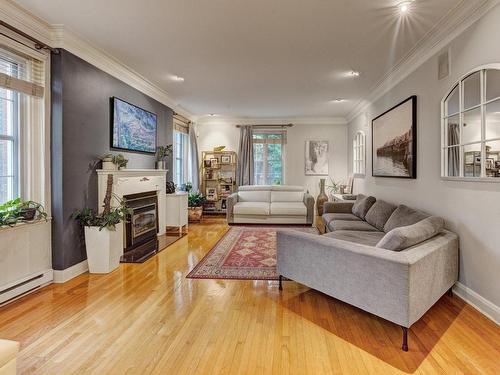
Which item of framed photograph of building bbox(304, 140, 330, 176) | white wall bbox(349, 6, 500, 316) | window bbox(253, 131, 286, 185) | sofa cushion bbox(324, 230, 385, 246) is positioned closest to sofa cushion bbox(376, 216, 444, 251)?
white wall bbox(349, 6, 500, 316)

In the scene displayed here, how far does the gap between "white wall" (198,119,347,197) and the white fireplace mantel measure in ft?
10.1

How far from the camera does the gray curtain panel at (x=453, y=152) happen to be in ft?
8.92

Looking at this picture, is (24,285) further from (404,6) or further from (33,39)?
(404,6)

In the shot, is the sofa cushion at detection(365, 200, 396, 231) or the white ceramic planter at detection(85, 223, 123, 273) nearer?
the white ceramic planter at detection(85, 223, 123, 273)

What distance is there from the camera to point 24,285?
2762mm

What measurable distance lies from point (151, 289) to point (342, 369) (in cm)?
194

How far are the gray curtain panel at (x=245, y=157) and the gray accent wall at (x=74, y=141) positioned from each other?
4152 mm

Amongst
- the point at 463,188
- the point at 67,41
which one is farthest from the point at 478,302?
the point at 67,41

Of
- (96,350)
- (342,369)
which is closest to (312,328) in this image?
(342,369)

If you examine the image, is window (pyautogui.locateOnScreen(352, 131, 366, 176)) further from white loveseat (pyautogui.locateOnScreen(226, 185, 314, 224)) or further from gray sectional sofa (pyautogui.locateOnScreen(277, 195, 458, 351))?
gray sectional sofa (pyautogui.locateOnScreen(277, 195, 458, 351))

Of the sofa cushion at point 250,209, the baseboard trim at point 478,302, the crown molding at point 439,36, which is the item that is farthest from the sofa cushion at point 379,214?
the sofa cushion at point 250,209

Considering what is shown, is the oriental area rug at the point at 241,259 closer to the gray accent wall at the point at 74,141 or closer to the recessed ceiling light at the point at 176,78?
the gray accent wall at the point at 74,141

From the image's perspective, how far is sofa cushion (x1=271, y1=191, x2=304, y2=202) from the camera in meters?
7.07

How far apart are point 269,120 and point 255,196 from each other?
2161mm
